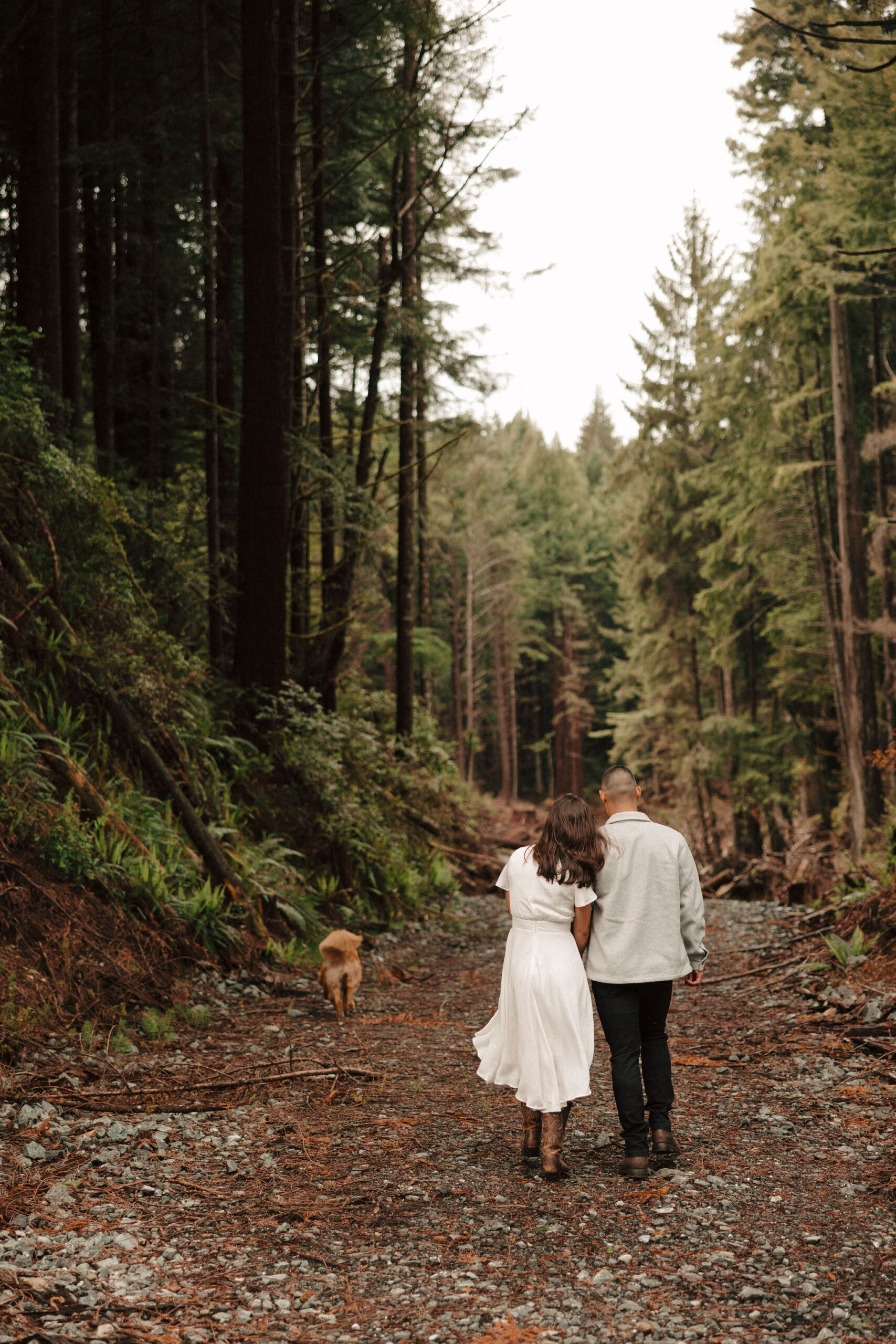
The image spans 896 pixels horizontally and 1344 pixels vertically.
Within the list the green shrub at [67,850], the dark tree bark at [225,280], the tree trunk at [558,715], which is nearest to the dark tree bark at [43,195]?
the dark tree bark at [225,280]

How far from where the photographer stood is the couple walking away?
176 inches

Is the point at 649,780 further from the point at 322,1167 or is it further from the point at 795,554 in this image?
the point at 322,1167

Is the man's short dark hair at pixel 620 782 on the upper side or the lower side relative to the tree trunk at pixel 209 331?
lower

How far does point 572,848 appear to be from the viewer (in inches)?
182

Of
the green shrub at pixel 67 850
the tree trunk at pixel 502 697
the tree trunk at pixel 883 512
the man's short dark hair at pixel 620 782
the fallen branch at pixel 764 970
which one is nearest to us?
the man's short dark hair at pixel 620 782

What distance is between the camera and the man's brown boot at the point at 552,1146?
4.38 m

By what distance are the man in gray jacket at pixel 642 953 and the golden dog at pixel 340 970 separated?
3079 mm

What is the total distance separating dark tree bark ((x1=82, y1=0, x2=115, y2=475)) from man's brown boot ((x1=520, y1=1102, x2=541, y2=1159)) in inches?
437

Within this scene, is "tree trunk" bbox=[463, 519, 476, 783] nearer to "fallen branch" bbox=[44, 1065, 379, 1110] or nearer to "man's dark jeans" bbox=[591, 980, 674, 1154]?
"fallen branch" bbox=[44, 1065, 379, 1110]

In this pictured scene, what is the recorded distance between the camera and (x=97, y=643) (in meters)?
9.13

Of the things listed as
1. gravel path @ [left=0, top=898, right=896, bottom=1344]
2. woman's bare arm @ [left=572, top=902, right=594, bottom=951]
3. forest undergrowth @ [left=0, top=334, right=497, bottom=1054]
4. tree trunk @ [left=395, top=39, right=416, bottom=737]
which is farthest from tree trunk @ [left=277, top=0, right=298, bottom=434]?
woman's bare arm @ [left=572, top=902, right=594, bottom=951]

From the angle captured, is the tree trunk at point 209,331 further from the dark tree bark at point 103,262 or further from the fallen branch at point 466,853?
the fallen branch at point 466,853

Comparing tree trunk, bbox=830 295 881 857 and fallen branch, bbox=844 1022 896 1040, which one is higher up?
tree trunk, bbox=830 295 881 857

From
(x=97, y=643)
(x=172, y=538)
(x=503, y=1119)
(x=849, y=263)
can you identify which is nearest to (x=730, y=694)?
(x=849, y=263)
